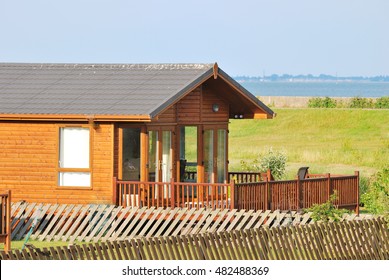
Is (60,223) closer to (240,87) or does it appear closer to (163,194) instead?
(163,194)

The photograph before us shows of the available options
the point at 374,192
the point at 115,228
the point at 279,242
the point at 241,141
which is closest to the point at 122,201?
the point at 115,228

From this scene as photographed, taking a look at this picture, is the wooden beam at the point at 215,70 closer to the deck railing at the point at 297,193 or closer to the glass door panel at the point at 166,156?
the glass door panel at the point at 166,156

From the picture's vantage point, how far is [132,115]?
28.1 m

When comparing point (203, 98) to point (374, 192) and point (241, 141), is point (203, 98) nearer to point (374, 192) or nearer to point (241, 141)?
point (374, 192)

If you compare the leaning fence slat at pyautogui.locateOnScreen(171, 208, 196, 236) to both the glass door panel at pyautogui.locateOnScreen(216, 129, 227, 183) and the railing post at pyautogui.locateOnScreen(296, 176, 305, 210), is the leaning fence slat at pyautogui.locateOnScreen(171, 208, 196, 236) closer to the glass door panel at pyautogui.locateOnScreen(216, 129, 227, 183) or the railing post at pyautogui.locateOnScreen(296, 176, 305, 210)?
the railing post at pyautogui.locateOnScreen(296, 176, 305, 210)

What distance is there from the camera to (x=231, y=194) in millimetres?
27500

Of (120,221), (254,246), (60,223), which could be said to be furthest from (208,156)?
(254,246)

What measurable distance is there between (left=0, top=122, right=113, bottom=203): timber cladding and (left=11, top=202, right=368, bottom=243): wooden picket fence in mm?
510

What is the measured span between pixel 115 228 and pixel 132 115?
2585 mm

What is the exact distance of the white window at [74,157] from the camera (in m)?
29.1

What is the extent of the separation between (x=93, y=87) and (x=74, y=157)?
227cm

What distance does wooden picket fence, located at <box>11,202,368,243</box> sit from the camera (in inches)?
1052

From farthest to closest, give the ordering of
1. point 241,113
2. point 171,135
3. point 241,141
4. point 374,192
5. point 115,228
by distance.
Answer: point 241,141, point 241,113, point 171,135, point 115,228, point 374,192

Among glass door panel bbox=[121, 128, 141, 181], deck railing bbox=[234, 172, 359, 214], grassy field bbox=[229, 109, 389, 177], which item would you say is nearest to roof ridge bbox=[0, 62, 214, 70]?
glass door panel bbox=[121, 128, 141, 181]
